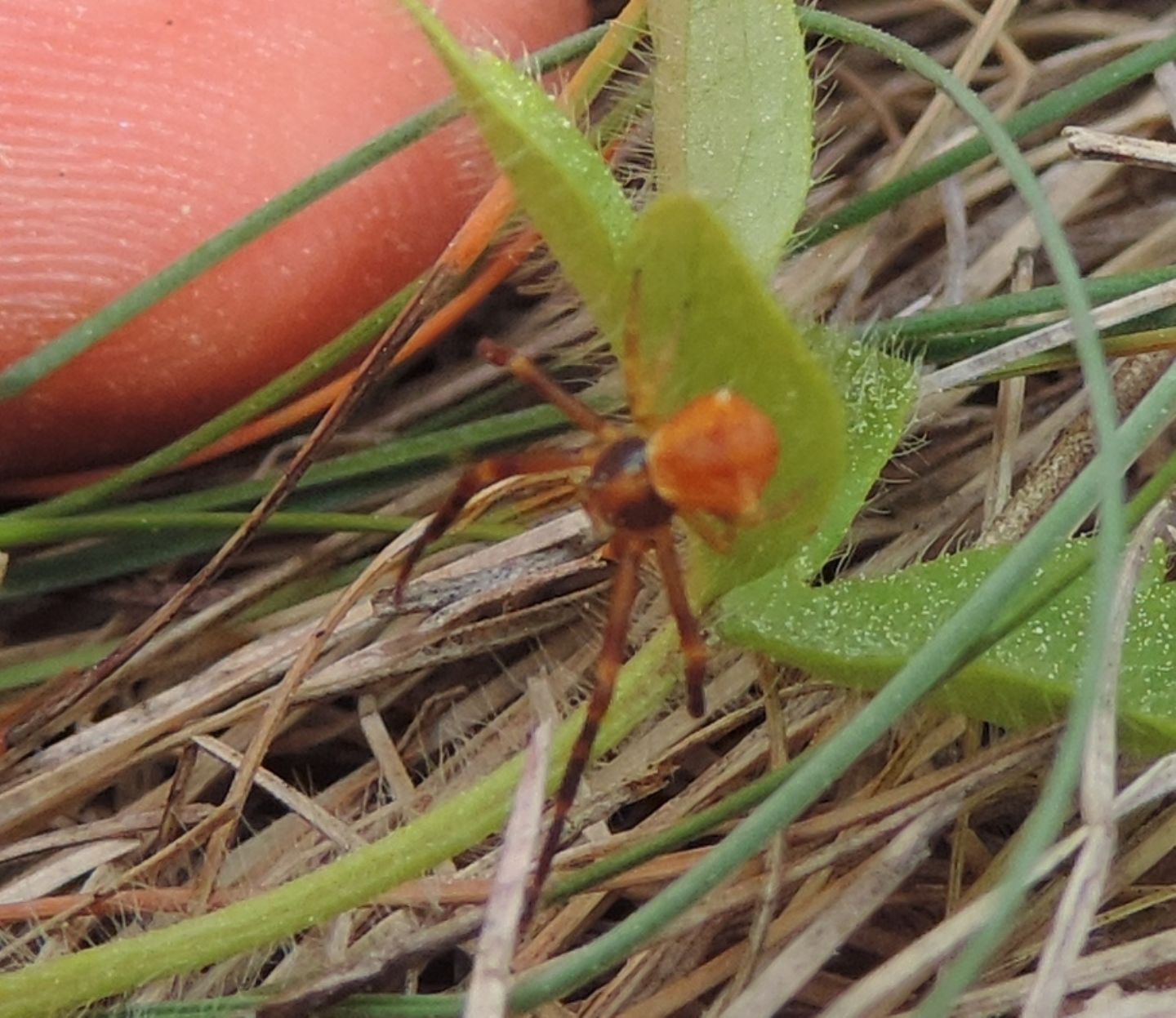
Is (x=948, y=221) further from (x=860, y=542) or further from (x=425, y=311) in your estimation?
(x=425, y=311)

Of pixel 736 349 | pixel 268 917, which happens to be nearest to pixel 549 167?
pixel 736 349

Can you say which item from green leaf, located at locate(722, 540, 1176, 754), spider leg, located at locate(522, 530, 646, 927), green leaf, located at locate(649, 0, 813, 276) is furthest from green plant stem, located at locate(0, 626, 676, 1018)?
green leaf, located at locate(649, 0, 813, 276)

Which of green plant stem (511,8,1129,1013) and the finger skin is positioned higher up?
the finger skin

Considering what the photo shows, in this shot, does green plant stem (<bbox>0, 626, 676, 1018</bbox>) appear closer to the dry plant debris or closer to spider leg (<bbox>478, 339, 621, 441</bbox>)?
the dry plant debris

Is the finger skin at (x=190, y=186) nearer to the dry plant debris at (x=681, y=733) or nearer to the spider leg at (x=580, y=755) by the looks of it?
the dry plant debris at (x=681, y=733)

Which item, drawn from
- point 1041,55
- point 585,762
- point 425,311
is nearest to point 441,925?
point 585,762

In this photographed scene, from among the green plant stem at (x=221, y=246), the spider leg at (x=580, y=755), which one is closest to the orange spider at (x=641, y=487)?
the spider leg at (x=580, y=755)
